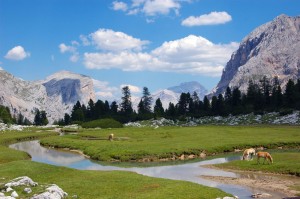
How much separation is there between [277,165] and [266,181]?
735 cm

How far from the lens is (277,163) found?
5275 cm

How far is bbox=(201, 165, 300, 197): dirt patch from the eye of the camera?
4044 cm

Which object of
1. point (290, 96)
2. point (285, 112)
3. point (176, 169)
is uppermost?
point (290, 96)

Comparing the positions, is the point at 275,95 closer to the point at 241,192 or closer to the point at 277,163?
the point at 277,163

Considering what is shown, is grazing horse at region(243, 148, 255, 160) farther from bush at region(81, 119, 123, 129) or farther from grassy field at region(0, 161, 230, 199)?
bush at region(81, 119, 123, 129)

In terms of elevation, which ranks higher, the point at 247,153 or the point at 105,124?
the point at 105,124

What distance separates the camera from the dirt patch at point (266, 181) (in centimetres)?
4044

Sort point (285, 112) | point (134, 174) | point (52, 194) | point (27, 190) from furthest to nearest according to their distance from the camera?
1. point (285, 112)
2. point (134, 174)
3. point (27, 190)
4. point (52, 194)

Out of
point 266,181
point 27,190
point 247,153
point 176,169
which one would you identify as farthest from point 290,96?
point 27,190

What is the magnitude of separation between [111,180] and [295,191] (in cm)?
1967

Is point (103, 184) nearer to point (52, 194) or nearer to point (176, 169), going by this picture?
point (52, 194)

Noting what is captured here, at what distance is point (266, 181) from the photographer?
44.9 meters

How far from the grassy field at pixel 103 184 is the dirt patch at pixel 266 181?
290 inches

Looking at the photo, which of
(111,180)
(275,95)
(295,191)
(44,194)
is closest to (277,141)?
(295,191)
